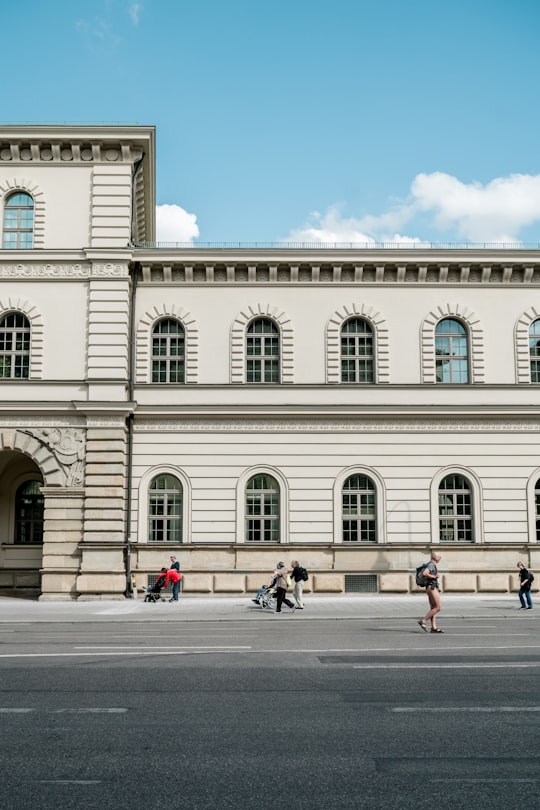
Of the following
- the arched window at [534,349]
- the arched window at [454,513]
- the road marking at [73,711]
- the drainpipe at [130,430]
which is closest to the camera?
the road marking at [73,711]

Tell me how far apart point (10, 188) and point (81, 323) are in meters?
5.95

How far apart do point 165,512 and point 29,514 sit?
20.4ft

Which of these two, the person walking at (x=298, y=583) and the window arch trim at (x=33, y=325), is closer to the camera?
the person walking at (x=298, y=583)

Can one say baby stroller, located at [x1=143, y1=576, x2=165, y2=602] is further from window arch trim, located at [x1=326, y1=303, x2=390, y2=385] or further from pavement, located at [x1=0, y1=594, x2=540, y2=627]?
window arch trim, located at [x1=326, y1=303, x2=390, y2=385]

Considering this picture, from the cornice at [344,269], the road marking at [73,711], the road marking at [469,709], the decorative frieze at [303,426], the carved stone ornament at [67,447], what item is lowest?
the road marking at [469,709]

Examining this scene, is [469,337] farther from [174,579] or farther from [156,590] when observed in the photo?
[156,590]

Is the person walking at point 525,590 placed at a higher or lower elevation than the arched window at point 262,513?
lower

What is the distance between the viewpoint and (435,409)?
105 feet

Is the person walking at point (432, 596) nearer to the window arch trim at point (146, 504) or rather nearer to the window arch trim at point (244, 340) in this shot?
the window arch trim at point (146, 504)

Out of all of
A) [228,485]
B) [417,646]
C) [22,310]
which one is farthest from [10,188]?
[417,646]

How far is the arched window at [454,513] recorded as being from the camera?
31.9m

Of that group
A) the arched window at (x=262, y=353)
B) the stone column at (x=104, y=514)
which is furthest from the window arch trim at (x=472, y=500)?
the stone column at (x=104, y=514)

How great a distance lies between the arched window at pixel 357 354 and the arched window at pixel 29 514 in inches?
511

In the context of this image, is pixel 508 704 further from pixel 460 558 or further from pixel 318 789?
pixel 460 558
